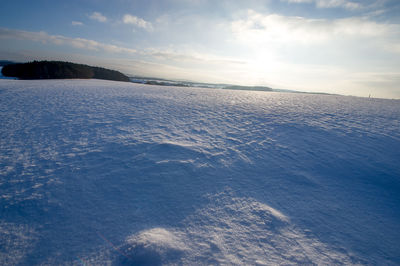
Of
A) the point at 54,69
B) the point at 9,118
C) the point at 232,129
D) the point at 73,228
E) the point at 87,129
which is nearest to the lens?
the point at 73,228

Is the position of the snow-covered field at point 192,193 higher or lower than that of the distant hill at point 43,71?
lower

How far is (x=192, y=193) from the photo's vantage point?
2.38 m

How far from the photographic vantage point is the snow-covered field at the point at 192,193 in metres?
1.66

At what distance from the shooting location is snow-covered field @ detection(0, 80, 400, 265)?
65.5 inches

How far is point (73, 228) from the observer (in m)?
1.80

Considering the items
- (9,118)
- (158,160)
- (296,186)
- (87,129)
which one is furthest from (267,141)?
(9,118)

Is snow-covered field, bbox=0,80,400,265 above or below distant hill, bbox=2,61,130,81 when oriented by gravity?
below

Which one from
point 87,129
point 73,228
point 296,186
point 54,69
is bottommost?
point 73,228

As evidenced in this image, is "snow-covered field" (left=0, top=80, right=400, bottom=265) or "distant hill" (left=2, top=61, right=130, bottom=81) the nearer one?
"snow-covered field" (left=0, top=80, right=400, bottom=265)

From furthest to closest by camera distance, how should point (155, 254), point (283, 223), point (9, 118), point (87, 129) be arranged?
point (9, 118) < point (87, 129) < point (283, 223) < point (155, 254)

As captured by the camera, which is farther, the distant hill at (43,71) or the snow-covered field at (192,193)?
the distant hill at (43,71)

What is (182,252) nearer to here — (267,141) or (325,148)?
(267,141)

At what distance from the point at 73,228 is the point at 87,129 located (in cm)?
285

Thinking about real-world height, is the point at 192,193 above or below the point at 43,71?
below
